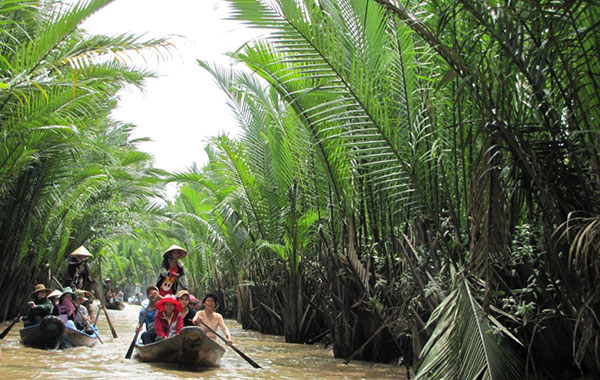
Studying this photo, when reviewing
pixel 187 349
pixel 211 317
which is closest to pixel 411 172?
pixel 187 349

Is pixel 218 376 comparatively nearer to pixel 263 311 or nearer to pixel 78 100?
pixel 78 100

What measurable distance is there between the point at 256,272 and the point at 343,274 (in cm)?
710

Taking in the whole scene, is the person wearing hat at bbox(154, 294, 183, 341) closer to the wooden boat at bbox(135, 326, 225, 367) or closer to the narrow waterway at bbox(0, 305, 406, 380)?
the wooden boat at bbox(135, 326, 225, 367)

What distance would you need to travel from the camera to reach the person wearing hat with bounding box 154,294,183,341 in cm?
827

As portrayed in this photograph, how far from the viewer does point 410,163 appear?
19.2ft

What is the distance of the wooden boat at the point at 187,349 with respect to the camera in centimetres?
759

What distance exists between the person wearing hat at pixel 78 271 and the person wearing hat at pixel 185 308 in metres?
3.52

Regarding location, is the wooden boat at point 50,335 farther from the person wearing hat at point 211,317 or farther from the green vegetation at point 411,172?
the person wearing hat at point 211,317

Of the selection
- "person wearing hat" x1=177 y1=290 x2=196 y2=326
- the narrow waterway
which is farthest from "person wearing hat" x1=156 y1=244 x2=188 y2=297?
the narrow waterway

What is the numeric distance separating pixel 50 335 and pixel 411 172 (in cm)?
688

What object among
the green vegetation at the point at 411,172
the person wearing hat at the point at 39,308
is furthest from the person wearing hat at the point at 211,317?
the person wearing hat at the point at 39,308

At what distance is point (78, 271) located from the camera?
12023 millimetres

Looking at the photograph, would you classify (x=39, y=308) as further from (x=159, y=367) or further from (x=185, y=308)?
(x=159, y=367)

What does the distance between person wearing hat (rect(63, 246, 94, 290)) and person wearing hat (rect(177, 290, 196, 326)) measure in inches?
138
